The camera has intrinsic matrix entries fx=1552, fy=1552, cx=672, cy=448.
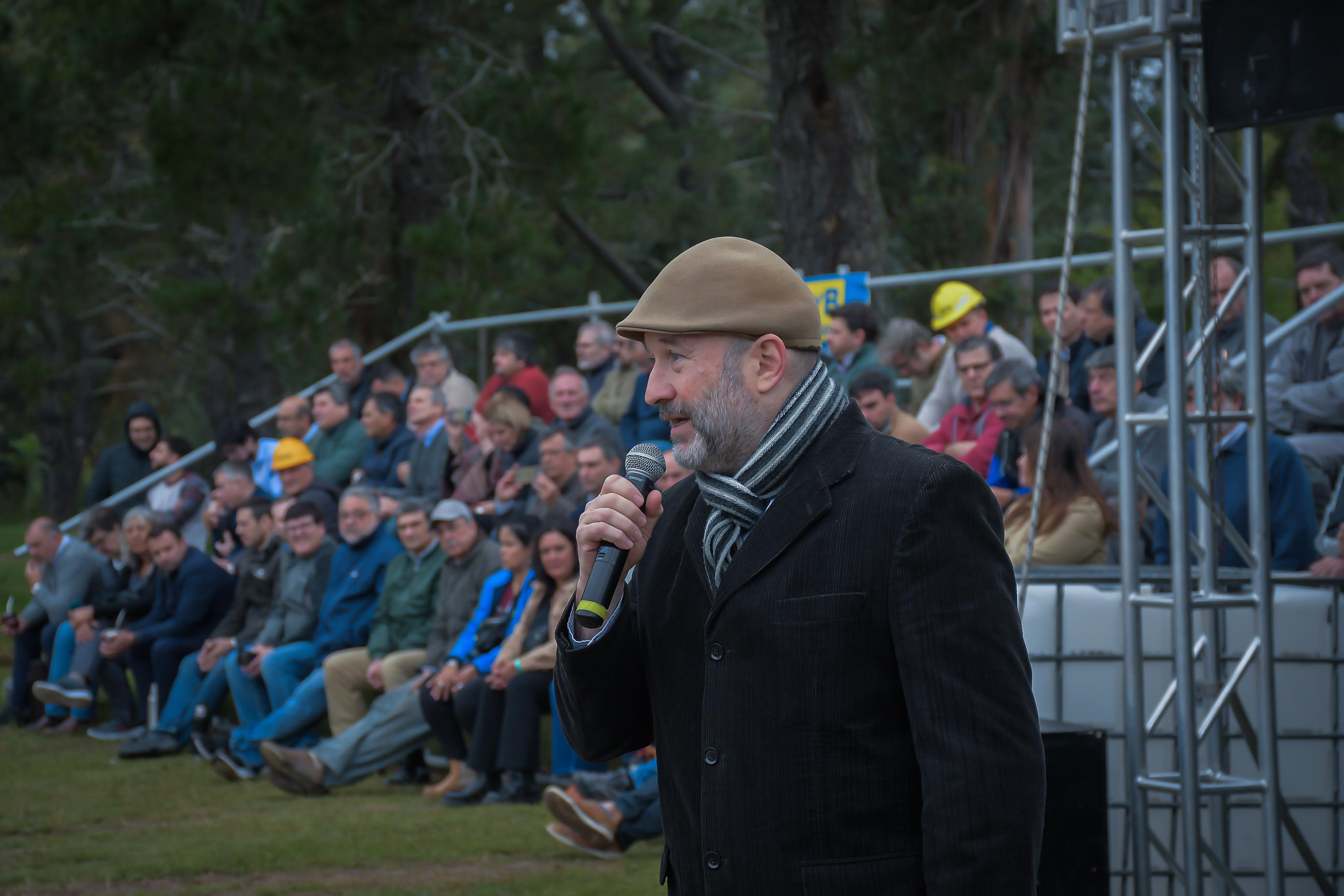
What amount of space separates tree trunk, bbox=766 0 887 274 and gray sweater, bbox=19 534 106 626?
5249 mm

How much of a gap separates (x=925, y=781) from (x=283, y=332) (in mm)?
11465

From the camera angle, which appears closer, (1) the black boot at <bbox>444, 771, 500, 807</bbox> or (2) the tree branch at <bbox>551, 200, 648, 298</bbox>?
(1) the black boot at <bbox>444, 771, 500, 807</bbox>

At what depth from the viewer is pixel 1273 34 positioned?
430 centimetres

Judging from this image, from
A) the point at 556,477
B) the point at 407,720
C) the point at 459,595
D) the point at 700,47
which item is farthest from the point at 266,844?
the point at 700,47

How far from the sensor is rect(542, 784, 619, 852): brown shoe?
594 centimetres

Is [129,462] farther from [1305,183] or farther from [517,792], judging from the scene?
[1305,183]

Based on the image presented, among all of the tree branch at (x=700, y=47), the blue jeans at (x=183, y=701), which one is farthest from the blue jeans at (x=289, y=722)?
the tree branch at (x=700, y=47)

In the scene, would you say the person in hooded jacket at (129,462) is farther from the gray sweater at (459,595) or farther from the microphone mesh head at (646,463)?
the microphone mesh head at (646,463)

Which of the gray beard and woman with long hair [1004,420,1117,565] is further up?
the gray beard

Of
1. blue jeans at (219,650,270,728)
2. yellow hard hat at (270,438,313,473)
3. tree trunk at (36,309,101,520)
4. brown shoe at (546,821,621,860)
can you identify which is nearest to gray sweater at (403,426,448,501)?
yellow hard hat at (270,438,313,473)

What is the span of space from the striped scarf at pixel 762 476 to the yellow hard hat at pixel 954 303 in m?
5.79

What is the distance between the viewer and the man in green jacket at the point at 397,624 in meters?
7.97

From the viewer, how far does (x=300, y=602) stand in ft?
28.2

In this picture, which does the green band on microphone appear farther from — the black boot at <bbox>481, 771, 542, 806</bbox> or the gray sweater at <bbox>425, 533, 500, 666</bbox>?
the gray sweater at <bbox>425, 533, 500, 666</bbox>
